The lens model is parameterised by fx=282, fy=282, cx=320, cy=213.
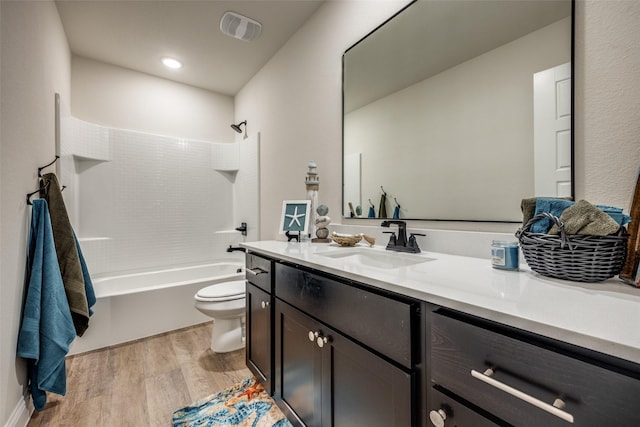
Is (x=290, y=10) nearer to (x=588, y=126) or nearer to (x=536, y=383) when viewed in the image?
(x=588, y=126)

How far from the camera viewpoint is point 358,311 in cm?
91

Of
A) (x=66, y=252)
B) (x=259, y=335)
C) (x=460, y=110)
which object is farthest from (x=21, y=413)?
(x=460, y=110)

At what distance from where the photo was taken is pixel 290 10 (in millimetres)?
2074

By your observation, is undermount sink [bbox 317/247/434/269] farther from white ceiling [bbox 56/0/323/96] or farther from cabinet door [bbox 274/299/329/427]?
white ceiling [bbox 56/0/323/96]

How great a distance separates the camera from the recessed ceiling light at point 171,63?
2.74 metres

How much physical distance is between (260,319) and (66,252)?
4.13 feet

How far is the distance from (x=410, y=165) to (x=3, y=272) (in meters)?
1.95

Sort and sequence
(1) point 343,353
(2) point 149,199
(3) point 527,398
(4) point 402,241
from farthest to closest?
(2) point 149,199
(4) point 402,241
(1) point 343,353
(3) point 527,398

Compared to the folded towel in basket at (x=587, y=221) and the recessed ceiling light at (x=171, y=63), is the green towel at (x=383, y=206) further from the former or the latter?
the recessed ceiling light at (x=171, y=63)

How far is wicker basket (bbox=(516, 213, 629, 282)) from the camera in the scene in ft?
2.31

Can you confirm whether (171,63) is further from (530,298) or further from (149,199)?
(530,298)

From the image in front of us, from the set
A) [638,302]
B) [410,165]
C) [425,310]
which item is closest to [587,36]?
[410,165]

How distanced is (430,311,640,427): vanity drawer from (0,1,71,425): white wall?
1.78m

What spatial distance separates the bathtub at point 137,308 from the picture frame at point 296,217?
1.20 metres
